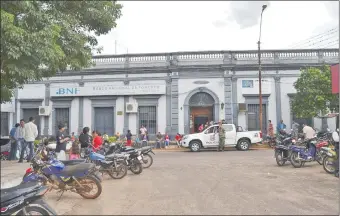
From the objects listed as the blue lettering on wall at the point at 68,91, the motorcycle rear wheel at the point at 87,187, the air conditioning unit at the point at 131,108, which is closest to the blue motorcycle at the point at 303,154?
the motorcycle rear wheel at the point at 87,187

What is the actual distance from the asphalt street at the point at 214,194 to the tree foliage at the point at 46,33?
2.89m

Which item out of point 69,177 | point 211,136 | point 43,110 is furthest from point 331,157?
point 43,110

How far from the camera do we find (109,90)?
23.3m

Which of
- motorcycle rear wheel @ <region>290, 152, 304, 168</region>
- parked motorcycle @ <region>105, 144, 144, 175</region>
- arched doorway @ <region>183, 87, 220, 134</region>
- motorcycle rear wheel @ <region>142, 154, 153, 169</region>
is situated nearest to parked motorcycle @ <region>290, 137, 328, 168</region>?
motorcycle rear wheel @ <region>290, 152, 304, 168</region>

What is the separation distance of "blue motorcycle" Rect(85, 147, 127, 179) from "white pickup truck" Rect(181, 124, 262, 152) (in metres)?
9.62

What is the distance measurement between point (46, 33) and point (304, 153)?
28.7 feet

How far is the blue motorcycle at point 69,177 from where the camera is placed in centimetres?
692

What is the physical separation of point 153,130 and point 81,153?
1260cm

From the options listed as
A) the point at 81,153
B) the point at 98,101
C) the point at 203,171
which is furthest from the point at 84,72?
the point at 203,171

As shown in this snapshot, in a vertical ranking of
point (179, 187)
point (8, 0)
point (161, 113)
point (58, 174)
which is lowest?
point (179, 187)

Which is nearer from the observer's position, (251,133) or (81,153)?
(81,153)

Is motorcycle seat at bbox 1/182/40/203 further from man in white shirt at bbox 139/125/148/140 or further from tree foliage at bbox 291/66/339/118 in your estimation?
tree foliage at bbox 291/66/339/118

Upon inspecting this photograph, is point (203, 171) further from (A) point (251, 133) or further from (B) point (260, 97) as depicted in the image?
(B) point (260, 97)

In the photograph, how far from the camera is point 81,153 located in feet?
35.9
